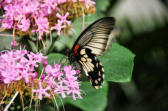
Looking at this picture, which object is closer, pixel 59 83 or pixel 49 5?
pixel 59 83

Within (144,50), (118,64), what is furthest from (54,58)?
(144,50)

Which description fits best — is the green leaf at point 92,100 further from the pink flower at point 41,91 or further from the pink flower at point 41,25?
the pink flower at point 41,25

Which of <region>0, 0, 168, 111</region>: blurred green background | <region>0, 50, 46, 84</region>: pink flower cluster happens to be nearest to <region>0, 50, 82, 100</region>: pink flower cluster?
<region>0, 50, 46, 84</region>: pink flower cluster

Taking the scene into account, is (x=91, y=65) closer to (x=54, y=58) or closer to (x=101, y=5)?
(x=54, y=58)

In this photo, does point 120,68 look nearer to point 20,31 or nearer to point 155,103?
point 20,31

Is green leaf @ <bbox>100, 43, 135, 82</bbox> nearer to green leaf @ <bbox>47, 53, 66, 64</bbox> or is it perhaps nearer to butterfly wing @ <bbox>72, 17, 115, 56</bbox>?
butterfly wing @ <bbox>72, 17, 115, 56</bbox>

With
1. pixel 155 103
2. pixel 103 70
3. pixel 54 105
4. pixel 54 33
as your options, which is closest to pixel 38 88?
pixel 54 105

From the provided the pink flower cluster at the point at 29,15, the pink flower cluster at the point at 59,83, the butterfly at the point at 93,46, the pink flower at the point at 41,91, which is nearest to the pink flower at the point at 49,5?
the pink flower cluster at the point at 29,15
